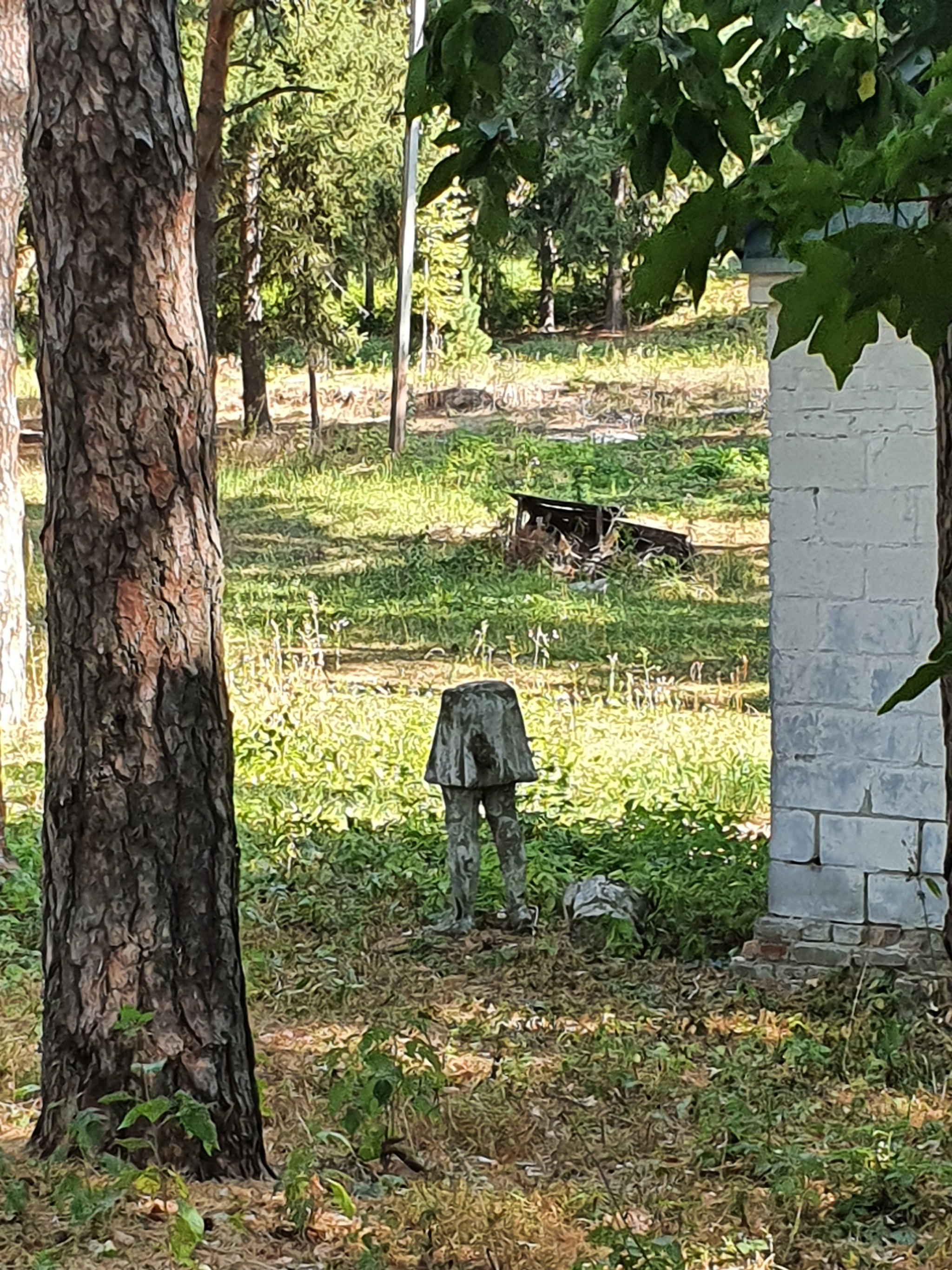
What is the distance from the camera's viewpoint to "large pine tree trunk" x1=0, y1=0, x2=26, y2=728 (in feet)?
35.6

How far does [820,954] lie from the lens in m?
6.78

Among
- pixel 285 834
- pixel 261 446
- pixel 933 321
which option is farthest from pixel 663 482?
pixel 933 321

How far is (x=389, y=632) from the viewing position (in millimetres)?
15945

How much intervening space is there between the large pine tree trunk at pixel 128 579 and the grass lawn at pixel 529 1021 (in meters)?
0.43

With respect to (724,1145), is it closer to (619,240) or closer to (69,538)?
(69,538)

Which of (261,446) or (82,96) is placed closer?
(82,96)

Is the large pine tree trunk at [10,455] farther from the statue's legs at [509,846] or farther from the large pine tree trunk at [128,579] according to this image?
the large pine tree trunk at [128,579]

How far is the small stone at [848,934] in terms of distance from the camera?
22.1ft

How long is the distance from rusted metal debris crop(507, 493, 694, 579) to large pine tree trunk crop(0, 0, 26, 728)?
830cm

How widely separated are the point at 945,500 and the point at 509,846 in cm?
493

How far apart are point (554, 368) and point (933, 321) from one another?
32460mm

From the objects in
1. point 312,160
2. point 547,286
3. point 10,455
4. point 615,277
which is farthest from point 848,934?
point 547,286

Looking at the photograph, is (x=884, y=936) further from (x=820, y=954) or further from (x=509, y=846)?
(x=509, y=846)

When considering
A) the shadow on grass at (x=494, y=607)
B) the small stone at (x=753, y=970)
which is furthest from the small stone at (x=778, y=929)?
the shadow on grass at (x=494, y=607)
